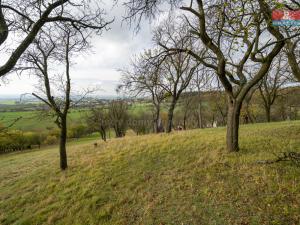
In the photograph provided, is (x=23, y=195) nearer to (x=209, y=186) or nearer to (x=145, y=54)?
(x=209, y=186)

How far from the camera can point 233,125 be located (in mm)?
7188

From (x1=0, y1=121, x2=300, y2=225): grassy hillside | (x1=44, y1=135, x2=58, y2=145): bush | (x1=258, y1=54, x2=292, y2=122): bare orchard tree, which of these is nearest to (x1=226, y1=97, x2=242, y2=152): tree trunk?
(x1=0, y1=121, x2=300, y2=225): grassy hillside

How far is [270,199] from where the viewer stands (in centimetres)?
450

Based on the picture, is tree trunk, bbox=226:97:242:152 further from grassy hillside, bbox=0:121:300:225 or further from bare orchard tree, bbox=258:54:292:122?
bare orchard tree, bbox=258:54:292:122

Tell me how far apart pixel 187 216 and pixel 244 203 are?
1342 millimetres

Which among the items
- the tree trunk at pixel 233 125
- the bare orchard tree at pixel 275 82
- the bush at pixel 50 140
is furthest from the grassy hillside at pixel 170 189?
the bush at pixel 50 140

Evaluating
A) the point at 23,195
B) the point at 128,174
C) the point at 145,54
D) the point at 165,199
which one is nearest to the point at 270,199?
the point at 165,199

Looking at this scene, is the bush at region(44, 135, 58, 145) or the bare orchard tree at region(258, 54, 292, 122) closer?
the bare orchard tree at region(258, 54, 292, 122)

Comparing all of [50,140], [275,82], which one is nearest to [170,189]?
[275,82]

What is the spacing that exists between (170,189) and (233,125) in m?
3.25

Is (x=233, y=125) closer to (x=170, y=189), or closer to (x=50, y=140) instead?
(x=170, y=189)

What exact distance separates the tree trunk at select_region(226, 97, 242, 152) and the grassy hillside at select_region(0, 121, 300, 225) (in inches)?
14.0

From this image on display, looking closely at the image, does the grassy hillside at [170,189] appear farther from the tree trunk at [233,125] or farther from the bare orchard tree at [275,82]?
the bare orchard tree at [275,82]

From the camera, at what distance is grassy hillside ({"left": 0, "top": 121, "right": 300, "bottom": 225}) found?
4.56 metres
